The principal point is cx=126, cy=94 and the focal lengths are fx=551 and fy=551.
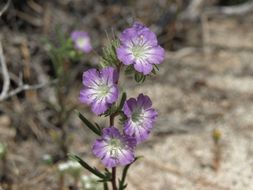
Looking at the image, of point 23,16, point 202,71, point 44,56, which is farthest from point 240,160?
point 23,16

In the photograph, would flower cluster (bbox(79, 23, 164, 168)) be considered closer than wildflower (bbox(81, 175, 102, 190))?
Yes

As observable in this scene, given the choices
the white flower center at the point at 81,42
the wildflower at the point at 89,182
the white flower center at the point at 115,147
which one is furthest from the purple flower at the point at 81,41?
the white flower center at the point at 115,147

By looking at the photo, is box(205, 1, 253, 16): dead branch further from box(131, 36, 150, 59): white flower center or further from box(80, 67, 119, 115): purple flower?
box(80, 67, 119, 115): purple flower

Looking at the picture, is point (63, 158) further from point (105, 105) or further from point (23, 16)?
point (105, 105)

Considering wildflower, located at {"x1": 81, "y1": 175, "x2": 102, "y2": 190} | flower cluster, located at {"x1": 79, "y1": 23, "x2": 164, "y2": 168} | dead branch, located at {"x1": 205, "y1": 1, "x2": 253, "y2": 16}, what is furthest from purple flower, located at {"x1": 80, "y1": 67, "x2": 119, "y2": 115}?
dead branch, located at {"x1": 205, "y1": 1, "x2": 253, "y2": 16}

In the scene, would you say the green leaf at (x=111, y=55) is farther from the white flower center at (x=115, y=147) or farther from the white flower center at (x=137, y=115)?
the white flower center at (x=115, y=147)
